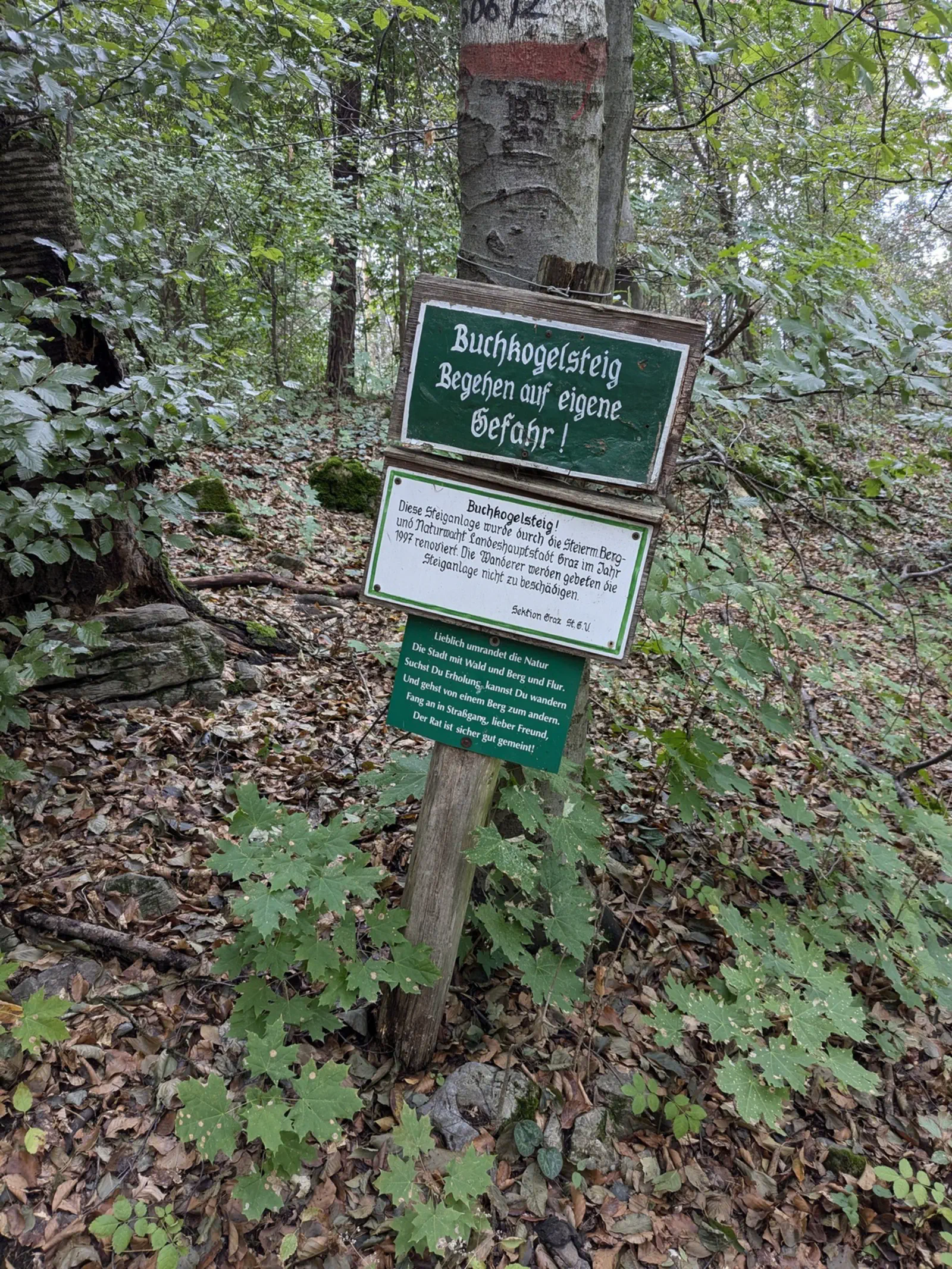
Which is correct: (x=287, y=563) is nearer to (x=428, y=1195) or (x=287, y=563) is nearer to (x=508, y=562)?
(x=508, y=562)

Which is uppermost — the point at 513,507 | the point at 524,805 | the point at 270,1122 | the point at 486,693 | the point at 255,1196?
the point at 513,507

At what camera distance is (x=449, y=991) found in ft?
8.80

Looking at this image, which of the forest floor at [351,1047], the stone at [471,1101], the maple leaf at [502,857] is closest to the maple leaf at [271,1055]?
the forest floor at [351,1047]

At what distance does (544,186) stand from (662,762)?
2272mm

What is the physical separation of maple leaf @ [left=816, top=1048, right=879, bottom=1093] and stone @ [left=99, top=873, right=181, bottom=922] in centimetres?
236

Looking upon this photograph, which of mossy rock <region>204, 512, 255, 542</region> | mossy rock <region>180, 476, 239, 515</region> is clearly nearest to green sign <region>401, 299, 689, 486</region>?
mossy rock <region>204, 512, 255, 542</region>

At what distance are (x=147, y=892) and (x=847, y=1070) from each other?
8.35ft

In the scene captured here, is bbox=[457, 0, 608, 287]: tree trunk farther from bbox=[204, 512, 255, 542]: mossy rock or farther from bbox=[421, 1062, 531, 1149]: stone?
bbox=[204, 512, 255, 542]: mossy rock

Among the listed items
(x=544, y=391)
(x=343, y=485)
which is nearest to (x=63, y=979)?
(x=544, y=391)

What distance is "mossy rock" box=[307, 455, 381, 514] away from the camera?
824 centimetres

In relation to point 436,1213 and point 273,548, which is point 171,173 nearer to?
point 273,548

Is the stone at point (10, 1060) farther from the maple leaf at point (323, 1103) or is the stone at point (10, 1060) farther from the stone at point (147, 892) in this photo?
the maple leaf at point (323, 1103)

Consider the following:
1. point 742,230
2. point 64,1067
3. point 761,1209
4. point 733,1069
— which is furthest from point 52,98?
point 761,1209

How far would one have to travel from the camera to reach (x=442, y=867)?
2258mm
